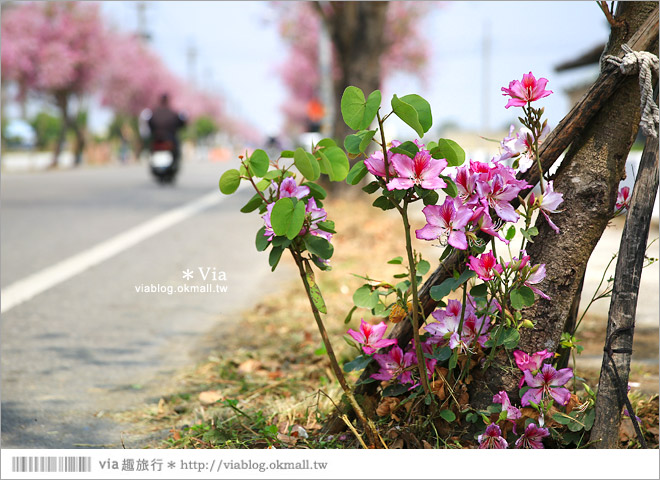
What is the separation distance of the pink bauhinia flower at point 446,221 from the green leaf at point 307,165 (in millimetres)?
255

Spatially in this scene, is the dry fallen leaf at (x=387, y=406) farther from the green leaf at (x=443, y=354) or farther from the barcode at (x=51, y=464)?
the barcode at (x=51, y=464)

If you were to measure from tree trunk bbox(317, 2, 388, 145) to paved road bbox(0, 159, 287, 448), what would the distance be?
2705 mm

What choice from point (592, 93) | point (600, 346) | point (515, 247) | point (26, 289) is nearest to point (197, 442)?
point (515, 247)

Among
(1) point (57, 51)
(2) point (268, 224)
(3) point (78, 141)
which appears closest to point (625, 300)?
(2) point (268, 224)

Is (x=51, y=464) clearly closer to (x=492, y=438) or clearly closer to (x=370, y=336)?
(x=370, y=336)

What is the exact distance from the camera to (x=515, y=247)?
1978mm

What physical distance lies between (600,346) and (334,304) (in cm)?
149

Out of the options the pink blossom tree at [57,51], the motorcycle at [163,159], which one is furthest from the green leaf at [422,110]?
the pink blossom tree at [57,51]

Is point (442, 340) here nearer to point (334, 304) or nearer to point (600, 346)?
point (600, 346)

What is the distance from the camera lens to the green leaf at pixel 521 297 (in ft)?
5.46

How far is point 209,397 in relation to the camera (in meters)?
2.58

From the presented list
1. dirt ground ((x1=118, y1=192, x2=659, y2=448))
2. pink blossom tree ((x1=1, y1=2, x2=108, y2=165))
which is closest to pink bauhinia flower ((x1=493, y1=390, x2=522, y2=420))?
dirt ground ((x1=118, y1=192, x2=659, y2=448))

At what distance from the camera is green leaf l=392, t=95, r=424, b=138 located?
5.15 feet

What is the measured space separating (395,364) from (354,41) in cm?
864
